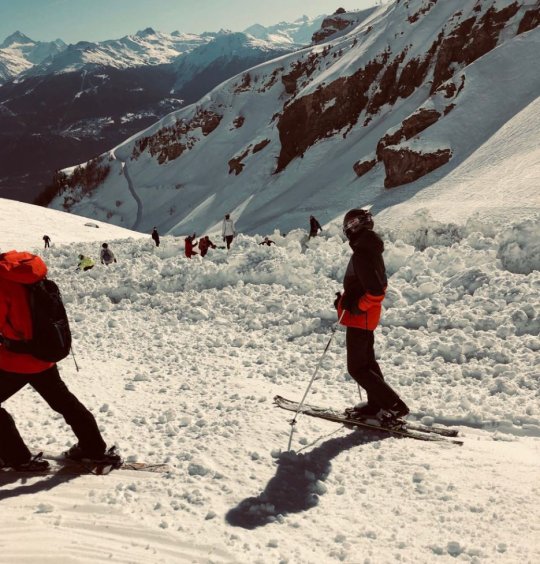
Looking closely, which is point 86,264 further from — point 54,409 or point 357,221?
point 357,221

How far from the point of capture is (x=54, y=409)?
13.4ft

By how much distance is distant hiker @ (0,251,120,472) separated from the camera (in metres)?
3.66

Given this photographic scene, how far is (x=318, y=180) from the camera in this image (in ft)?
159

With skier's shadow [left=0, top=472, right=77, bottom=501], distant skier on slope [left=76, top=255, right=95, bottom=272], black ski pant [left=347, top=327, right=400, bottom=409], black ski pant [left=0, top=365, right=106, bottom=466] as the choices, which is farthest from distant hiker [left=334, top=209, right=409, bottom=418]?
distant skier on slope [left=76, top=255, right=95, bottom=272]

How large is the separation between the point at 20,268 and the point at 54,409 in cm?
126

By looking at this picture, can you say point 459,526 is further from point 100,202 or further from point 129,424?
point 100,202

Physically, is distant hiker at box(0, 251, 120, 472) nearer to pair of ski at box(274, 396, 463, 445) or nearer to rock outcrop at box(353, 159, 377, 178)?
pair of ski at box(274, 396, 463, 445)

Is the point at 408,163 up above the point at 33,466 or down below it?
above

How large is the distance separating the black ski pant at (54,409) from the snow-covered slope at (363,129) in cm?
2142

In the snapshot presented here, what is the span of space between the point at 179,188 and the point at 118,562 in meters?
83.2

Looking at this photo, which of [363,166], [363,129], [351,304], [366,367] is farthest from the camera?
[363,129]

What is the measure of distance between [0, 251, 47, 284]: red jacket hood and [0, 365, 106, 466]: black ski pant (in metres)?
0.82

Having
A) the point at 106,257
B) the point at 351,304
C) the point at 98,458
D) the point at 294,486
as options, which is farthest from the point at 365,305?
the point at 106,257

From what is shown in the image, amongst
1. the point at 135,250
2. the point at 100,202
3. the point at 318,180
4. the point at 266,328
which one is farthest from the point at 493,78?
the point at 100,202
